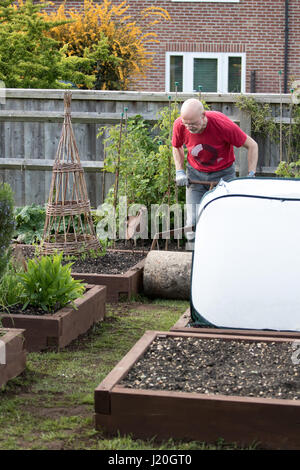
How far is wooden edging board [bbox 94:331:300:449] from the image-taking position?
306cm

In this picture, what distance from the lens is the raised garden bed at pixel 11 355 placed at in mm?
3863

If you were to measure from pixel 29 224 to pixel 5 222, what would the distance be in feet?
13.5

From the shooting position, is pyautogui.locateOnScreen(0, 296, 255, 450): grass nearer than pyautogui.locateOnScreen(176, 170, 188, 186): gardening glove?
Yes

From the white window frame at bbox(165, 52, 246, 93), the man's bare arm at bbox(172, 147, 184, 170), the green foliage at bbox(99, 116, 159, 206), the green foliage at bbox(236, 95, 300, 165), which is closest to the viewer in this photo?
the man's bare arm at bbox(172, 147, 184, 170)

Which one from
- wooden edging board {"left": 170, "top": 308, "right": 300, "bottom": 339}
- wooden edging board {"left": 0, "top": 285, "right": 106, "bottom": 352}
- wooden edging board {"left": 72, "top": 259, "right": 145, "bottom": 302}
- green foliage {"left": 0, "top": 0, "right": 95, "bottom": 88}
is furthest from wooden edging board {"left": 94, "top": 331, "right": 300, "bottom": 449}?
green foliage {"left": 0, "top": 0, "right": 95, "bottom": 88}

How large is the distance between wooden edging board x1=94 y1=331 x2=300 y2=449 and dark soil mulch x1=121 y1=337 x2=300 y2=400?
131mm

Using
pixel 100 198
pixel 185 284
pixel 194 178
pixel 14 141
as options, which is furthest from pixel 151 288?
pixel 14 141

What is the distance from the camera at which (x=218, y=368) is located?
11.6 feet

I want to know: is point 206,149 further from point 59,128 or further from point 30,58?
point 30,58

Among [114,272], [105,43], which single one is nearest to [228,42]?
[105,43]

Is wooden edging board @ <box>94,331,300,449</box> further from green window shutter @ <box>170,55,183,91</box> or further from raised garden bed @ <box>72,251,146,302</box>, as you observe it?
green window shutter @ <box>170,55,183,91</box>

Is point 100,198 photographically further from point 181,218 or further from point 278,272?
point 278,272

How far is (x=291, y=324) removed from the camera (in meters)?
4.21

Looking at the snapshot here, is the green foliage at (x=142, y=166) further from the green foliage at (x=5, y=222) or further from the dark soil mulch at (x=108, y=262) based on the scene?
the green foliage at (x=5, y=222)
